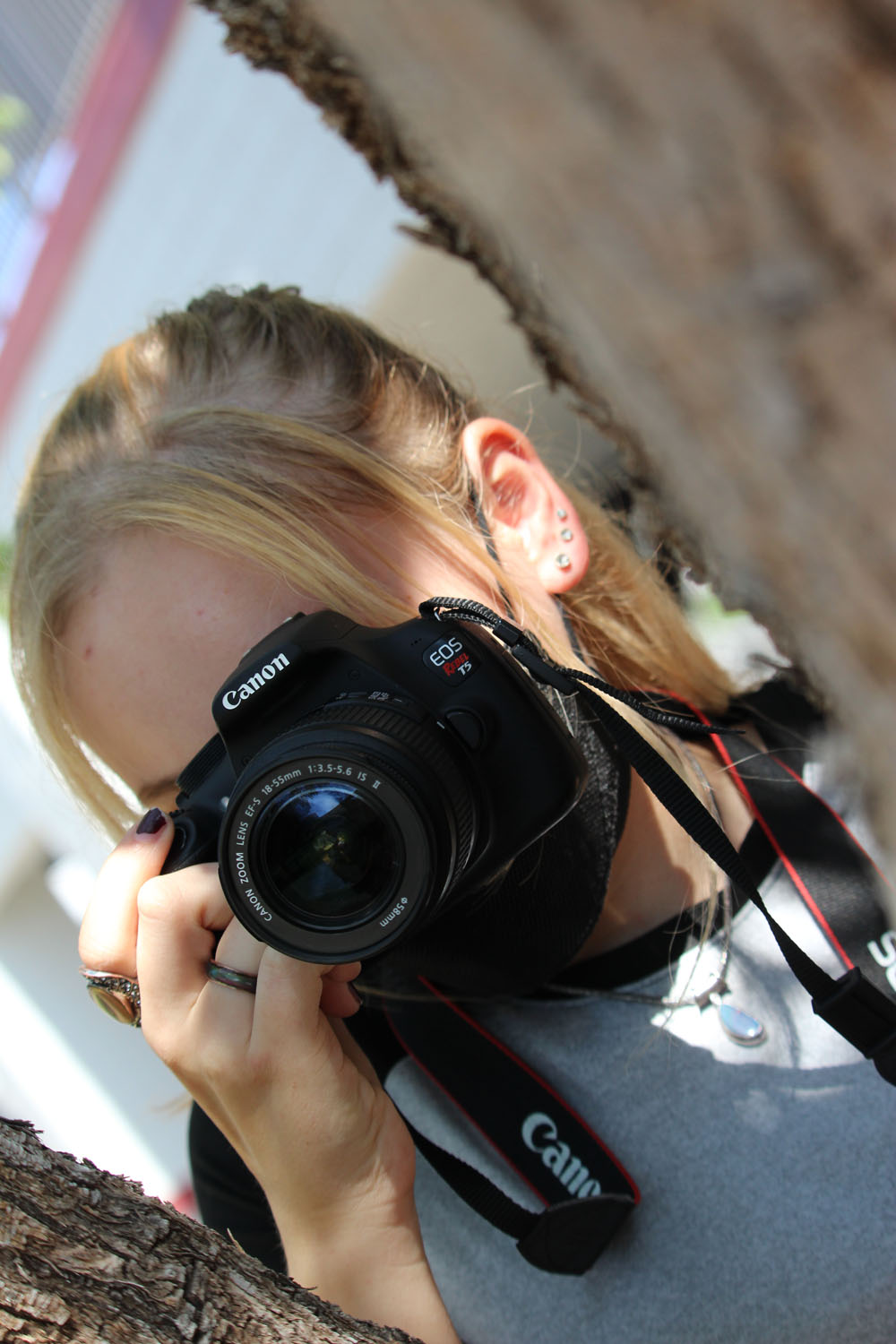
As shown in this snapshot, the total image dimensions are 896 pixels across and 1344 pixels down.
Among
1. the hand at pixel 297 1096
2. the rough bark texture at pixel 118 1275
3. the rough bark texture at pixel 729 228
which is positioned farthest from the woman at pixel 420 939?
the rough bark texture at pixel 729 228

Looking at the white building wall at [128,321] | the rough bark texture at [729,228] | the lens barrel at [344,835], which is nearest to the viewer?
the rough bark texture at [729,228]

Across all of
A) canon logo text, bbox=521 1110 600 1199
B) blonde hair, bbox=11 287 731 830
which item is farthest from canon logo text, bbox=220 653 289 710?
canon logo text, bbox=521 1110 600 1199

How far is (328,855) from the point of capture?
2.64ft

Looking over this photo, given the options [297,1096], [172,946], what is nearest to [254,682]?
[172,946]

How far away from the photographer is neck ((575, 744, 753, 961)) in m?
1.08

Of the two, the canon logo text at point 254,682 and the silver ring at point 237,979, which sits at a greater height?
the canon logo text at point 254,682

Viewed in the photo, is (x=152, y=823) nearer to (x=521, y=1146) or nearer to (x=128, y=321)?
(x=521, y=1146)

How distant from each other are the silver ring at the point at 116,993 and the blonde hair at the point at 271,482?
348 millimetres

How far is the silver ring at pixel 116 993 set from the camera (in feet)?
3.02

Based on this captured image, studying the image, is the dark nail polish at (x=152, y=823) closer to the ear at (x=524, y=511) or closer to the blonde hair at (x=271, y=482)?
the blonde hair at (x=271, y=482)

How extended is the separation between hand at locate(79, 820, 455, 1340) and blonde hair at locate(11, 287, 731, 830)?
0.36 metres

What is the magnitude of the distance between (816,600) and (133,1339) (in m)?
0.52

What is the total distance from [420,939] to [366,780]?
0.90 ft

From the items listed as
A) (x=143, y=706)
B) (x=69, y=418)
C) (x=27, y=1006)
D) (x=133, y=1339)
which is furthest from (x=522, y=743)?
(x=27, y=1006)
